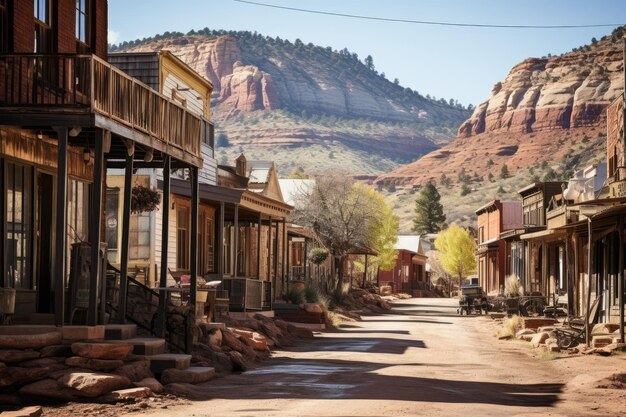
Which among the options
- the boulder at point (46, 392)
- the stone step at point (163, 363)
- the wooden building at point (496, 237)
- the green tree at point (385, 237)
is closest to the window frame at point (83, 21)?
the stone step at point (163, 363)

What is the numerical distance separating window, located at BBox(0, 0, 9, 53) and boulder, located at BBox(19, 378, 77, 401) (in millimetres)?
5796

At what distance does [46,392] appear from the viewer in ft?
43.9

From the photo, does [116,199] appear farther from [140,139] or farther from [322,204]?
[322,204]

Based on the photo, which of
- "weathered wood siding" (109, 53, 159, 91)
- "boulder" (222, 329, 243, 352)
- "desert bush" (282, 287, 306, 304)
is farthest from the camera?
"desert bush" (282, 287, 306, 304)

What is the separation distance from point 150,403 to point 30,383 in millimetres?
1555

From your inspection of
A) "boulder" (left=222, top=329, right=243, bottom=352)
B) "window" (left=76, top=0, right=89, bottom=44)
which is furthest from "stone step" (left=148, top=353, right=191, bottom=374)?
"window" (left=76, top=0, right=89, bottom=44)

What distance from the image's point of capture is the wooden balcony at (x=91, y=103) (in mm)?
15039

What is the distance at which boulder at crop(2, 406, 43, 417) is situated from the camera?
1174 centimetres

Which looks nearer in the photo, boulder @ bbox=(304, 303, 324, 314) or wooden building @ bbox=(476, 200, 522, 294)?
boulder @ bbox=(304, 303, 324, 314)

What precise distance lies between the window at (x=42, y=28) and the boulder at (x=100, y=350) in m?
5.89

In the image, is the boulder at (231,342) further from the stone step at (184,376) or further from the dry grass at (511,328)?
the dry grass at (511,328)

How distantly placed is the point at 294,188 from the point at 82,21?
41514 mm

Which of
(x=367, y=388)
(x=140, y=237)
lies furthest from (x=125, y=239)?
(x=140, y=237)

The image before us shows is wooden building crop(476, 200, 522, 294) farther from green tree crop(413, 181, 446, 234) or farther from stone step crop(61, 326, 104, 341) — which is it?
stone step crop(61, 326, 104, 341)
